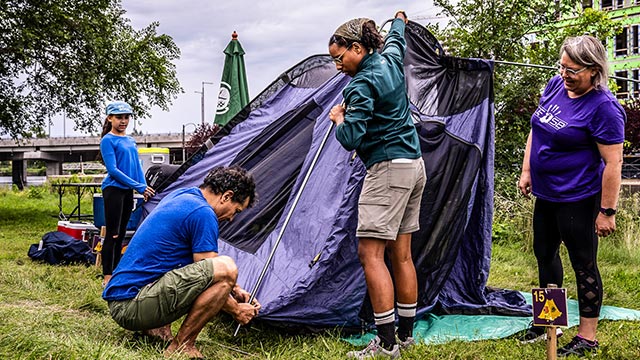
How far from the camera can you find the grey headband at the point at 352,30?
2.96 m

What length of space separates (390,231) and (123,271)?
52.4 inches

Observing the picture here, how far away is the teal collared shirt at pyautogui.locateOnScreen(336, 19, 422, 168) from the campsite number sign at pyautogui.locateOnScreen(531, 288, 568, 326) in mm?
922

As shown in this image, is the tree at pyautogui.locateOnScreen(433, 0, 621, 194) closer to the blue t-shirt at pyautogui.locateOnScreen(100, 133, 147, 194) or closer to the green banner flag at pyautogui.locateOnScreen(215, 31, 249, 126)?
the green banner flag at pyautogui.locateOnScreen(215, 31, 249, 126)

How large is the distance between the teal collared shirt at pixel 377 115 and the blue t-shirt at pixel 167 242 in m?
0.77

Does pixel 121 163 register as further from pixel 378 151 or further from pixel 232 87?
pixel 232 87

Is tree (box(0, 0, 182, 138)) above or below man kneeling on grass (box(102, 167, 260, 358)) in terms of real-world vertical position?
above

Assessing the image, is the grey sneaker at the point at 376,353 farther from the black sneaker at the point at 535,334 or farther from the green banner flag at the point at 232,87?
the green banner flag at the point at 232,87

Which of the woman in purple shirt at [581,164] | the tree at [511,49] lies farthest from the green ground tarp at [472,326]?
the tree at [511,49]

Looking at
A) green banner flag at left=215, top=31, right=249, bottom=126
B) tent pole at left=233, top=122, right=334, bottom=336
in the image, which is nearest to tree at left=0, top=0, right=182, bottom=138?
green banner flag at left=215, top=31, right=249, bottom=126

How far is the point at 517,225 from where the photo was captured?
713cm

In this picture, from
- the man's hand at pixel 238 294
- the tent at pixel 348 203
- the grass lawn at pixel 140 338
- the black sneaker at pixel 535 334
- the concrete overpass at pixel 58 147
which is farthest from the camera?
the concrete overpass at pixel 58 147

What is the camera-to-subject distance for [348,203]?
339 cm

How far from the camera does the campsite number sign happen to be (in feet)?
7.75

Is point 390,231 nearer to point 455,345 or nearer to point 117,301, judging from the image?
point 455,345
